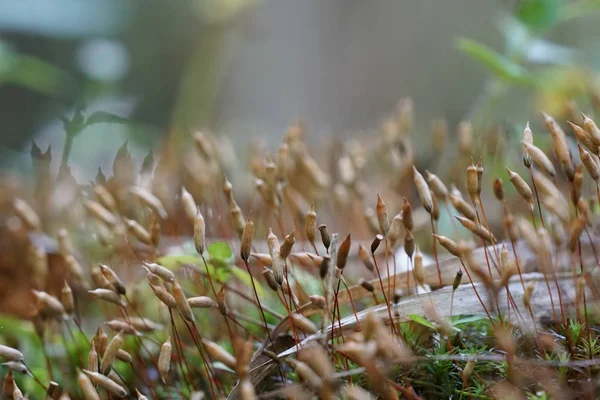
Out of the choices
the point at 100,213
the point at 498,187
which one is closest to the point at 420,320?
the point at 498,187

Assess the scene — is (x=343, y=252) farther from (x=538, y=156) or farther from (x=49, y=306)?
(x=49, y=306)

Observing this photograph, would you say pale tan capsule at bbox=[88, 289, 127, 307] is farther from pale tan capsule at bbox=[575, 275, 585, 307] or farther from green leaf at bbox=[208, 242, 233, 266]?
pale tan capsule at bbox=[575, 275, 585, 307]

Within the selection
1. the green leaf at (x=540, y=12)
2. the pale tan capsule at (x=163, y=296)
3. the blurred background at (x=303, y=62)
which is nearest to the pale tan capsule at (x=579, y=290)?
the pale tan capsule at (x=163, y=296)

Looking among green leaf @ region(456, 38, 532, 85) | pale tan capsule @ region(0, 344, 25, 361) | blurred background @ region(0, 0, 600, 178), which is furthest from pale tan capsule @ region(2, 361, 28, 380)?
blurred background @ region(0, 0, 600, 178)

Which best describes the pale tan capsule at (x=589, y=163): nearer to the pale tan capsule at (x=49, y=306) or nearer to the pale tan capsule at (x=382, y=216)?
the pale tan capsule at (x=382, y=216)

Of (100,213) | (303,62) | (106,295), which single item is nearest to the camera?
(106,295)

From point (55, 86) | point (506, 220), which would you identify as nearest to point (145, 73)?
point (55, 86)

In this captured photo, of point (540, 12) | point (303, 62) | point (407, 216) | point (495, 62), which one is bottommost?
point (407, 216)
